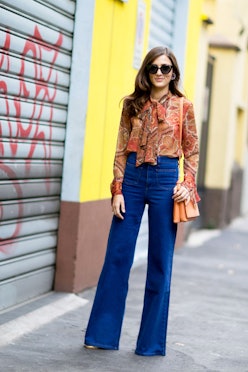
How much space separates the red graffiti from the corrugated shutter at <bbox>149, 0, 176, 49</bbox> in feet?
10.4

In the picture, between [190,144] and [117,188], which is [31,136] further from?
[190,144]

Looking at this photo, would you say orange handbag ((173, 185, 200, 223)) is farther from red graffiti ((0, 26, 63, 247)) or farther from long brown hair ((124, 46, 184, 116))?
red graffiti ((0, 26, 63, 247))

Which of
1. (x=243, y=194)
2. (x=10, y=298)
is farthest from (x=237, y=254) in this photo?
(x=243, y=194)

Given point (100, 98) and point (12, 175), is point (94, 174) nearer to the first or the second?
point (100, 98)

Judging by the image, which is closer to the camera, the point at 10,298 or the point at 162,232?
the point at 162,232

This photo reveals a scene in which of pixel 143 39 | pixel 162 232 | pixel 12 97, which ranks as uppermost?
pixel 143 39

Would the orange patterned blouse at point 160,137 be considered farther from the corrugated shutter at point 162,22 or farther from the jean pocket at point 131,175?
the corrugated shutter at point 162,22

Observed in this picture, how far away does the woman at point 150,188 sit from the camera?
5910 millimetres

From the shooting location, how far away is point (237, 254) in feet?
42.3

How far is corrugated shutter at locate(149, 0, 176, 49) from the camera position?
35.3 ft

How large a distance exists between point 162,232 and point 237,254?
279 inches

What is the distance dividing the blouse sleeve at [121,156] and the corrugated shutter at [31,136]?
1014mm

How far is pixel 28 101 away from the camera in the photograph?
714cm

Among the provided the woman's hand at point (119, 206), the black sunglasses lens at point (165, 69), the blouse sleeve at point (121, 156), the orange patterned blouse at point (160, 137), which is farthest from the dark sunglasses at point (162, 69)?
the woman's hand at point (119, 206)
